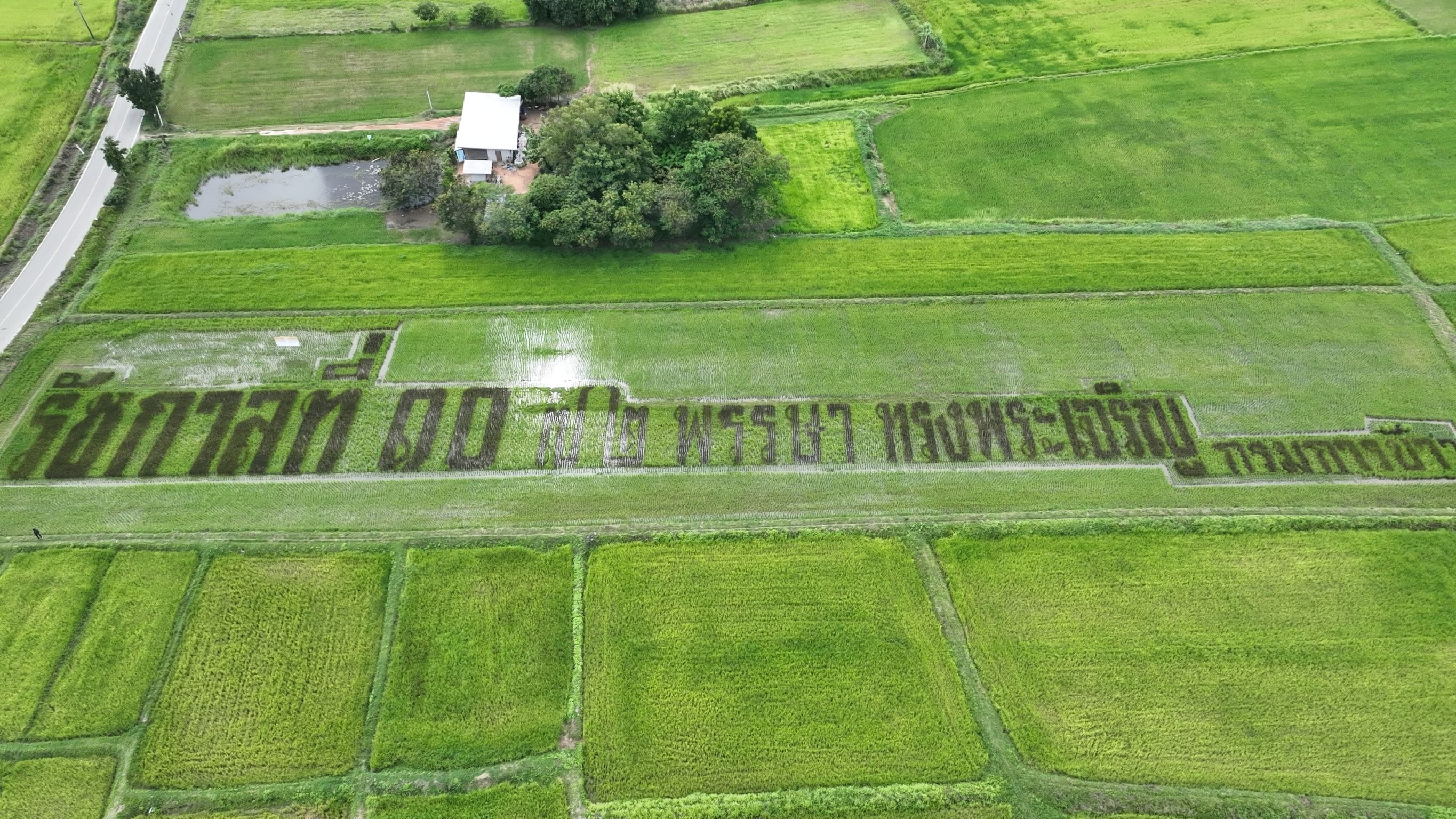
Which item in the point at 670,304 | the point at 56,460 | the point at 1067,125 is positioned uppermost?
the point at 1067,125

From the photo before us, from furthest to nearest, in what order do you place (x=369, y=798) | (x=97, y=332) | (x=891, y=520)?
(x=97, y=332) < (x=891, y=520) < (x=369, y=798)

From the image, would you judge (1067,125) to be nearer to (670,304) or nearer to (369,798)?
(670,304)

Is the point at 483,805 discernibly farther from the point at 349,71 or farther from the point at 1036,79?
the point at 1036,79

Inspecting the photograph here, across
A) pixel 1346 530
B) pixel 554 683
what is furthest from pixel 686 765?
pixel 1346 530

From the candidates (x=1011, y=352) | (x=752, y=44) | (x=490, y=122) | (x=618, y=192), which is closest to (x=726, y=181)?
(x=618, y=192)

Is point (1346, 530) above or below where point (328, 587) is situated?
above

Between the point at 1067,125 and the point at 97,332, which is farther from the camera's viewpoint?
the point at 1067,125

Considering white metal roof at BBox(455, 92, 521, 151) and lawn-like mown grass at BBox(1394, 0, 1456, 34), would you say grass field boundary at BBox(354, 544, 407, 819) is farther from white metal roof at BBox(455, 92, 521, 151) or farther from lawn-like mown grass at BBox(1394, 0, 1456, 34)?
lawn-like mown grass at BBox(1394, 0, 1456, 34)

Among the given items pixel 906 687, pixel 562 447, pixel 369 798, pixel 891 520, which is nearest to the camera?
pixel 369 798
